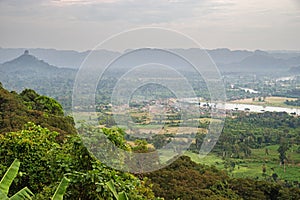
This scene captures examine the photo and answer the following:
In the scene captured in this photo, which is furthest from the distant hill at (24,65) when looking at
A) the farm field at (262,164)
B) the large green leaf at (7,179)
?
the large green leaf at (7,179)

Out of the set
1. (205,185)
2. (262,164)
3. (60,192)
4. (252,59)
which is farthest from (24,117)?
(252,59)

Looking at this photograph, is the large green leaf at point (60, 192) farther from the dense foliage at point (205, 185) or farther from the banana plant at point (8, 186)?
the dense foliage at point (205, 185)

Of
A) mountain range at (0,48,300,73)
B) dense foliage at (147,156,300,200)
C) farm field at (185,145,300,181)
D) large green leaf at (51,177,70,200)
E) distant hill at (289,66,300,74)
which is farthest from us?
distant hill at (289,66,300,74)

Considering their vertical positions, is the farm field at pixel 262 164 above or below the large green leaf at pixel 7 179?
below

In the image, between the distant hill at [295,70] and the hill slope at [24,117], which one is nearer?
the hill slope at [24,117]

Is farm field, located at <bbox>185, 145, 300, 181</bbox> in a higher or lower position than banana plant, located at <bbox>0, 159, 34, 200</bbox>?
lower

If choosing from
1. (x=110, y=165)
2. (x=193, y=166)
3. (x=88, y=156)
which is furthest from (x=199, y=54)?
(x=193, y=166)

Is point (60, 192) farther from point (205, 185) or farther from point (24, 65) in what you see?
point (24, 65)

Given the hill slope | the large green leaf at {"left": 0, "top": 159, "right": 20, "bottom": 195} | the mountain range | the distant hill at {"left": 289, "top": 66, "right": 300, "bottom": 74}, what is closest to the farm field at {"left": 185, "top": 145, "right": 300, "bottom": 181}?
the mountain range

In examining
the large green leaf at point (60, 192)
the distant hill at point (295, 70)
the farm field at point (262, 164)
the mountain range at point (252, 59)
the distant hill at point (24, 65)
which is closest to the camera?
the large green leaf at point (60, 192)

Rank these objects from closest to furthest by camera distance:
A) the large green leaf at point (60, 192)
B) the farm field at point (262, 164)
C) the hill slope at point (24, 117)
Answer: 1. the large green leaf at point (60, 192)
2. the hill slope at point (24, 117)
3. the farm field at point (262, 164)

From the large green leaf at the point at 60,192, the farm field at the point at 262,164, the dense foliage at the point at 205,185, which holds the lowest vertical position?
the farm field at the point at 262,164

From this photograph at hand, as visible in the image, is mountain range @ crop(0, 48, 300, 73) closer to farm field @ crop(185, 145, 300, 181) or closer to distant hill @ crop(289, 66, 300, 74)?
distant hill @ crop(289, 66, 300, 74)

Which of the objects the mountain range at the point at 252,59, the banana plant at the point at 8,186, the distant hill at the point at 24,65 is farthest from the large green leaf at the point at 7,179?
the distant hill at the point at 24,65
